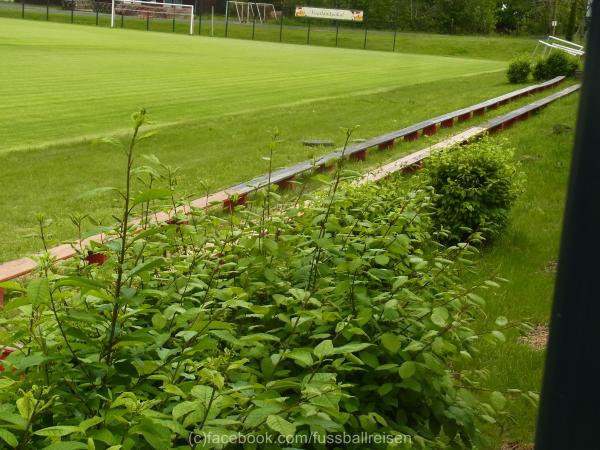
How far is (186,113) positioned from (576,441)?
16.7 meters

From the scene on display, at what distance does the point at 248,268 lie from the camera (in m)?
3.38

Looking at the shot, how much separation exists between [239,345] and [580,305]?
1610mm

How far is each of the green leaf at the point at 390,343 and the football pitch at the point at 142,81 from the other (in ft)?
34.4

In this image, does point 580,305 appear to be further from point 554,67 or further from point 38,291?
point 554,67

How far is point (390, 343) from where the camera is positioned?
2.81 m

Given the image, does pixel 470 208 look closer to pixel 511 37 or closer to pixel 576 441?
pixel 576 441

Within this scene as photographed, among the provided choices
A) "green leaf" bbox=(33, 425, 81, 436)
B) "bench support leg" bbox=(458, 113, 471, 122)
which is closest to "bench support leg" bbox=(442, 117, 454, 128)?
"bench support leg" bbox=(458, 113, 471, 122)

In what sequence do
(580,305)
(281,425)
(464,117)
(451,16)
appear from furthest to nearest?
1. (451,16)
2. (464,117)
3. (281,425)
4. (580,305)

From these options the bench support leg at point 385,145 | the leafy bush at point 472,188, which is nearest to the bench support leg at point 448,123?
the bench support leg at point 385,145

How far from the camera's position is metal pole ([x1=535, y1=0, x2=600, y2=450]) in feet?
4.04

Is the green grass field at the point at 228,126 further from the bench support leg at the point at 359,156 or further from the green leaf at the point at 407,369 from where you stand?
the green leaf at the point at 407,369

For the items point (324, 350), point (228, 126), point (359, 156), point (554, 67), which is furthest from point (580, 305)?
point (554, 67)

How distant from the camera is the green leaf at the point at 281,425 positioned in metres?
2.08

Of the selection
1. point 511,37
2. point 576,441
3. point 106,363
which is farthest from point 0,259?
point 511,37
